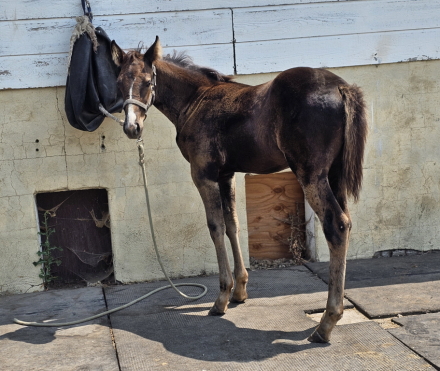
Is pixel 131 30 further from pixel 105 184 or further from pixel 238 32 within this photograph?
pixel 105 184

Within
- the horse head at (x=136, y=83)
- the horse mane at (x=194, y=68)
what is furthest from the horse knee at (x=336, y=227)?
the horse mane at (x=194, y=68)

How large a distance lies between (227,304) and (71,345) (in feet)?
4.02

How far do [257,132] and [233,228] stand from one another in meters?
0.99

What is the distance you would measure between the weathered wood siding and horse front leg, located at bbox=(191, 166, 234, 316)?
4.91 ft

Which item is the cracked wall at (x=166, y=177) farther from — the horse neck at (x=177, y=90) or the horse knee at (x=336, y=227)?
the horse knee at (x=336, y=227)

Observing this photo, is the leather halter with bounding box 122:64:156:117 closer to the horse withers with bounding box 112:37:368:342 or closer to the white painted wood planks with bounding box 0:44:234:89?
the horse withers with bounding box 112:37:368:342

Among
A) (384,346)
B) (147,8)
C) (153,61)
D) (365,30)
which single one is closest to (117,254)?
(153,61)

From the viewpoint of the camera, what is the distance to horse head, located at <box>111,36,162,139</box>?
3693 millimetres

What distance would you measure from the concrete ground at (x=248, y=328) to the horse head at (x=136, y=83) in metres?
1.47

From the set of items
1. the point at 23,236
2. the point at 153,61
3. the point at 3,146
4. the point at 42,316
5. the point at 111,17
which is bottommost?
the point at 42,316

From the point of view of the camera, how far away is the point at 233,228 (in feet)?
14.1

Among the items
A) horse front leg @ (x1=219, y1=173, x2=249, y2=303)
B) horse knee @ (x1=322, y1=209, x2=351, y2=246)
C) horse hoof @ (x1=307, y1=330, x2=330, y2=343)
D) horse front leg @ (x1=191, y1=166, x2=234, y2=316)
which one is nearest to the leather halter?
horse front leg @ (x1=191, y1=166, x2=234, y2=316)

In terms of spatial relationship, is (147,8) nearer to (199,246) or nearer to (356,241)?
(199,246)

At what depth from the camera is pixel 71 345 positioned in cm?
357
